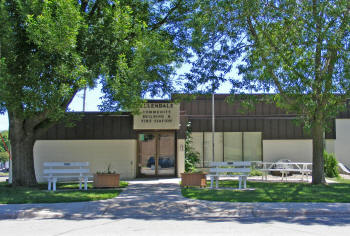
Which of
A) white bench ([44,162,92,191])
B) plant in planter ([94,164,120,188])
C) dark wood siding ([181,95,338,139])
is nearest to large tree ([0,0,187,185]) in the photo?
white bench ([44,162,92,191])

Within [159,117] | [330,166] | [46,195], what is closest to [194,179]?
[159,117]

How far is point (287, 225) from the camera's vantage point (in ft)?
28.0

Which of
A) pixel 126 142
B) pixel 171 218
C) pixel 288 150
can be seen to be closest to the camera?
pixel 171 218

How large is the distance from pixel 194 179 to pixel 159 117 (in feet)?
15.7

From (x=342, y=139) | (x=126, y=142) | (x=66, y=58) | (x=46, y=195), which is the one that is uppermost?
(x=66, y=58)

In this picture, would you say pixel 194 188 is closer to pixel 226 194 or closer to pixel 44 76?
pixel 226 194

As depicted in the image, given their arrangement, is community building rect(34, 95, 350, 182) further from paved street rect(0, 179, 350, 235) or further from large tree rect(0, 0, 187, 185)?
paved street rect(0, 179, 350, 235)

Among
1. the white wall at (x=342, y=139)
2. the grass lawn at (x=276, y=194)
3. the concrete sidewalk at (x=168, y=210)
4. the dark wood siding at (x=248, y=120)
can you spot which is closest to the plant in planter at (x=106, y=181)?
the grass lawn at (x=276, y=194)

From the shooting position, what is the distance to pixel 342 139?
73.5 ft

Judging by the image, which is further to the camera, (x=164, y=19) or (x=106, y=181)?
(x=164, y=19)

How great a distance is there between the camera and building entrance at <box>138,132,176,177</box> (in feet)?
63.2

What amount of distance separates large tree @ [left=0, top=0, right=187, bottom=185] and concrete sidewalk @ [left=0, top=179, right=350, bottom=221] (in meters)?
3.66

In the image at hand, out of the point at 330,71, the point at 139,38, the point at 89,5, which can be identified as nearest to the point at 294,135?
the point at 330,71

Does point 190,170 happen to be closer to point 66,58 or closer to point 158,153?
point 158,153
